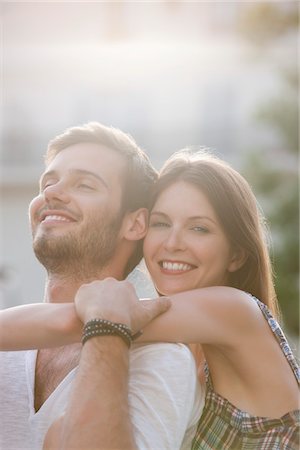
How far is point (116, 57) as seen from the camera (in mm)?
13633

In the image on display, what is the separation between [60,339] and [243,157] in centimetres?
1110

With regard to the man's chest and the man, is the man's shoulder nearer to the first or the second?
the man

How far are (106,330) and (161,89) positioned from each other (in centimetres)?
1226

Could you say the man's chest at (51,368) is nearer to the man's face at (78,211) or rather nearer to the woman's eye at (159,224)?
the man's face at (78,211)

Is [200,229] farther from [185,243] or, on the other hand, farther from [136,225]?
[136,225]

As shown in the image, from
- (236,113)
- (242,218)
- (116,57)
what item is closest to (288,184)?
(236,113)

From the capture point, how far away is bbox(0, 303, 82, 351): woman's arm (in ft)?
9.11

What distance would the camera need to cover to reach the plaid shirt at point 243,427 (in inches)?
113

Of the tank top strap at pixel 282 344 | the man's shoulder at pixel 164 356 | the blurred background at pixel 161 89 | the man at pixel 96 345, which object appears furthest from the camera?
the blurred background at pixel 161 89

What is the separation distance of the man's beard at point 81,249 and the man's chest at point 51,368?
336mm

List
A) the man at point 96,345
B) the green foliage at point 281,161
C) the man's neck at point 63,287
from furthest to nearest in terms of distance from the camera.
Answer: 1. the green foliage at point 281,161
2. the man's neck at point 63,287
3. the man at point 96,345

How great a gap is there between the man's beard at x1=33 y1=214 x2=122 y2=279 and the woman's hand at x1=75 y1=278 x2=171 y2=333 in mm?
460

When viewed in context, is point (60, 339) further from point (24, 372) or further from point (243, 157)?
point (243, 157)

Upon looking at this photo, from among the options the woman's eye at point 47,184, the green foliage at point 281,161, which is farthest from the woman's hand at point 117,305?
the green foliage at point 281,161
